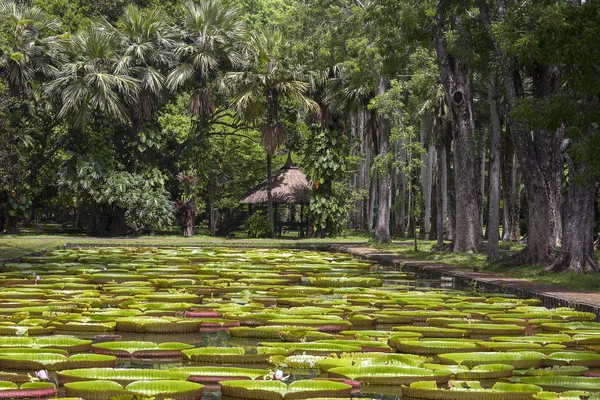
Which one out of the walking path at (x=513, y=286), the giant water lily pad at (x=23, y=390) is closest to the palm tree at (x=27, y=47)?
the walking path at (x=513, y=286)

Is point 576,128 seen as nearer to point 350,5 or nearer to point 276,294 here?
point 276,294

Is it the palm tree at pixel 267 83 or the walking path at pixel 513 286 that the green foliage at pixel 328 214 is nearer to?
the palm tree at pixel 267 83

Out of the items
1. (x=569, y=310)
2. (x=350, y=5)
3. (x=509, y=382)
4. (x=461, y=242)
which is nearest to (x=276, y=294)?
(x=569, y=310)

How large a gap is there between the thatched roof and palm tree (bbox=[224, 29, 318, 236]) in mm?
1588

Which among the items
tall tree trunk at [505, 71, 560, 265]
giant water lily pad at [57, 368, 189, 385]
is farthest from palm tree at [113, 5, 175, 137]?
giant water lily pad at [57, 368, 189, 385]

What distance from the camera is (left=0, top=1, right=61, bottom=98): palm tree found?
3294cm

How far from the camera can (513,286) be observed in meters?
14.5

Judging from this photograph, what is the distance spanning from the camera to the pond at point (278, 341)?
5.86 meters

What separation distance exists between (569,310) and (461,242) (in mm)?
12575

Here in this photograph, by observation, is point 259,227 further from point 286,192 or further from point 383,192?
point 383,192

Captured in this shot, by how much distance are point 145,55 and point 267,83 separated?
5132mm

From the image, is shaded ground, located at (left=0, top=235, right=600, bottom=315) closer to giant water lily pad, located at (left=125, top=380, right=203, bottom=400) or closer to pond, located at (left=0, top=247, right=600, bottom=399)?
pond, located at (left=0, top=247, right=600, bottom=399)

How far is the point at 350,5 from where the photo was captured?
1235 inches

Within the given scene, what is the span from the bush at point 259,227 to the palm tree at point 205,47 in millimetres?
4846
